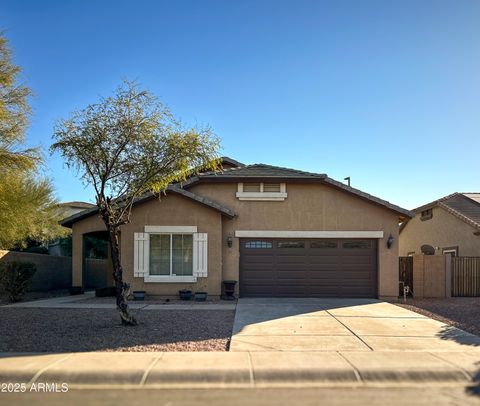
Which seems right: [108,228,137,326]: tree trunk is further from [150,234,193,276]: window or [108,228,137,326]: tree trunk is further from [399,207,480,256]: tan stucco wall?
[399,207,480,256]: tan stucco wall

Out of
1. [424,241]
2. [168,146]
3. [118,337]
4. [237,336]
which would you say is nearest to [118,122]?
[168,146]

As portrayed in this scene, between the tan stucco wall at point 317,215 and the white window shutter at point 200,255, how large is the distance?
3.09 feet

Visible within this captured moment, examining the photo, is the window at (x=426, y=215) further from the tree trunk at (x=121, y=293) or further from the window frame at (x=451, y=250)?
the tree trunk at (x=121, y=293)

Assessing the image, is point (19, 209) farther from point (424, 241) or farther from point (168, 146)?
point (424, 241)

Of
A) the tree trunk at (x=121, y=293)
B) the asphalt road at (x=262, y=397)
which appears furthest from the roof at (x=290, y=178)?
the asphalt road at (x=262, y=397)

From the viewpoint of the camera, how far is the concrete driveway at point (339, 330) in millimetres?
9688

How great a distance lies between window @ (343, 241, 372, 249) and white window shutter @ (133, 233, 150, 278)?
7164 mm

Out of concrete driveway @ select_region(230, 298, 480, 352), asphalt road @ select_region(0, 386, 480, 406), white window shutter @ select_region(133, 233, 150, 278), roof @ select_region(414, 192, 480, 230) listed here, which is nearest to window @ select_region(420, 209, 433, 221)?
roof @ select_region(414, 192, 480, 230)

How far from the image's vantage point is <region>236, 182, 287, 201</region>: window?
61.4 ft

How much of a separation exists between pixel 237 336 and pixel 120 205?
497 cm

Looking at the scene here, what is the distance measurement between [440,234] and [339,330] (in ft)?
55.9

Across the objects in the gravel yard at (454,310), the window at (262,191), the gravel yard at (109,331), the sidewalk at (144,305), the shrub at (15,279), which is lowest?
the gravel yard at (454,310)

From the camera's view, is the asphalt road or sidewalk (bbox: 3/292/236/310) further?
sidewalk (bbox: 3/292/236/310)

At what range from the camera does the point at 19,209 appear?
63.9ft
